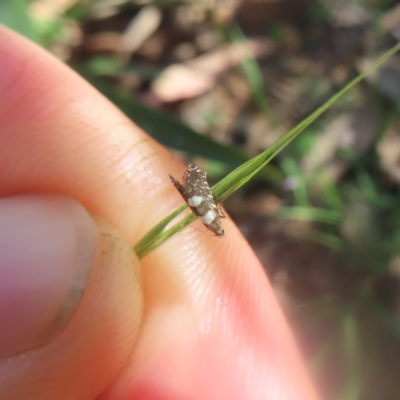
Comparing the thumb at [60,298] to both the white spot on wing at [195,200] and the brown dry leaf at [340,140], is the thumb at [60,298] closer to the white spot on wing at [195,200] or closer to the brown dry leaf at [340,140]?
the white spot on wing at [195,200]

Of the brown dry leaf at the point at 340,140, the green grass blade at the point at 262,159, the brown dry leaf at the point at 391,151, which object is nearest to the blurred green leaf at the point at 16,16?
the brown dry leaf at the point at 340,140

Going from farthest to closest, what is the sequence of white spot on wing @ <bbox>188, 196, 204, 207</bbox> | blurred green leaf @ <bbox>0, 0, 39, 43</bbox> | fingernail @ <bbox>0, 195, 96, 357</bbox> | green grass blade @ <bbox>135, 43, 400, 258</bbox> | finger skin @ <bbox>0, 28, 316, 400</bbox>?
blurred green leaf @ <bbox>0, 0, 39, 43</bbox> → finger skin @ <bbox>0, 28, 316, 400</bbox> → white spot on wing @ <bbox>188, 196, 204, 207</bbox> → fingernail @ <bbox>0, 195, 96, 357</bbox> → green grass blade @ <bbox>135, 43, 400, 258</bbox>

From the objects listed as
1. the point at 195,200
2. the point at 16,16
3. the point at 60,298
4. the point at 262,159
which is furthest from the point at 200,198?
the point at 16,16

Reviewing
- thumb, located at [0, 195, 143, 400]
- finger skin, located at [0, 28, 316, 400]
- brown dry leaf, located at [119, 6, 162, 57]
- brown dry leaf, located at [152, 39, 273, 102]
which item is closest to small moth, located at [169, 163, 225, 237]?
finger skin, located at [0, 28, 316, 400]

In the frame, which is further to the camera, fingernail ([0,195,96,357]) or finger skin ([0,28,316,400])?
finger skin ([0,28,316,400])

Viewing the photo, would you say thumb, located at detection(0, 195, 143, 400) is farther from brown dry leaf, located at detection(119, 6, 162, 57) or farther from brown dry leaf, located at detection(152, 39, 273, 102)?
brown dry leaf, located at detection(119, 6, 162, 57)

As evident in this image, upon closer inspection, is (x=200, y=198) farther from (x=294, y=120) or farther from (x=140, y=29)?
(x=140, y=29)

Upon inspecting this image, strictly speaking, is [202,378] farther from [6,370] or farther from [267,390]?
[6,370]
